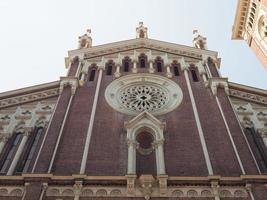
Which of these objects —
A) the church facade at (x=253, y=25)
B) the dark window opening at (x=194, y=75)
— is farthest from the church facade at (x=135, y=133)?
the church facade at (x=253, y=25)

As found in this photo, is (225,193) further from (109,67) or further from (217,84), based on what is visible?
(109,67)

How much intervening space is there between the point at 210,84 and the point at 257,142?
488 cm

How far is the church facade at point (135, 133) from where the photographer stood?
1608cm

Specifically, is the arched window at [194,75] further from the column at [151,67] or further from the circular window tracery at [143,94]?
the column at [151,67]

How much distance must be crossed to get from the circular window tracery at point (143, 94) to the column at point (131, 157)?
9.63 ft

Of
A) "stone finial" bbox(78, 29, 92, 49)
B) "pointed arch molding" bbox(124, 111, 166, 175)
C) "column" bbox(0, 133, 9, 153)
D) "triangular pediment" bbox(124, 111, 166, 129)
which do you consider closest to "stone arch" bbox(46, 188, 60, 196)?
"pointed arch molding" bbox(124, 111, 166, 175)

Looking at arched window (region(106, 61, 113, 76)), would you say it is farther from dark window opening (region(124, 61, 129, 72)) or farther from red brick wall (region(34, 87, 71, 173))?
red brick wall (region(34, 87, 71, 173))

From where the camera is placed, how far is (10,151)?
62.8ft

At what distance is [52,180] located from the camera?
640 inches

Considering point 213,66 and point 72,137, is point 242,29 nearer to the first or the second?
point 213,66

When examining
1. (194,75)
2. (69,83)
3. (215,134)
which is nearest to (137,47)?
(194,75)

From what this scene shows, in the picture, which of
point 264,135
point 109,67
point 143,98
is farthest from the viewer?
point 109,67

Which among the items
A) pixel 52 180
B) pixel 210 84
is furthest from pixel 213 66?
pixel 52 180

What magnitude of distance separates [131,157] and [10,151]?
593cm
